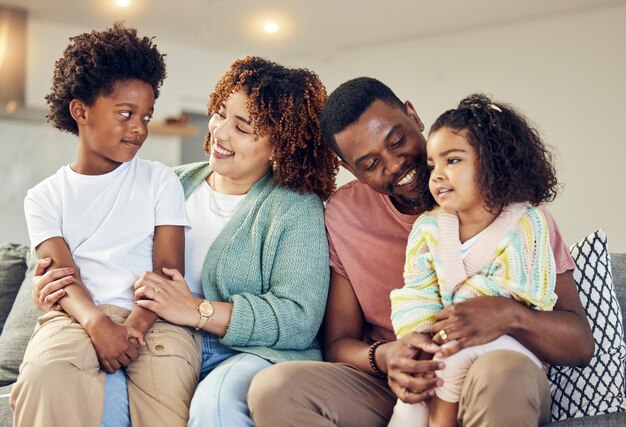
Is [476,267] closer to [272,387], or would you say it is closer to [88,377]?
[272,387]

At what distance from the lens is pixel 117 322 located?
1613 mm

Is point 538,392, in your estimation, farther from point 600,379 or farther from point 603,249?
point 603,249

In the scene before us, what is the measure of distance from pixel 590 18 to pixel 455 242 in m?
5.00

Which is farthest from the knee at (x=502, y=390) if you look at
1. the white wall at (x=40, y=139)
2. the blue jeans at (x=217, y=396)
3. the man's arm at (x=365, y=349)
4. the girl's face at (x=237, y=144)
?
the white wall at (x=40, y=139)

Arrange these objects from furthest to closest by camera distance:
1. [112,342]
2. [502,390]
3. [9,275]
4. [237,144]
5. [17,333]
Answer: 1. [9,275]
2. [17,333]
3. [237,144]
4. [112,342]
5. [502,390]

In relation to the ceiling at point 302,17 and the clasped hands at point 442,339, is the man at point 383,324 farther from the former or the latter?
the ceiling at point 302,17

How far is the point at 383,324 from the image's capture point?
5.74ft

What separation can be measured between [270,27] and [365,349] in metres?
5.29

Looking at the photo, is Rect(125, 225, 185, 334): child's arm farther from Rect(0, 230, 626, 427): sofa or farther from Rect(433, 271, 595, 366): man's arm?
Rect(433, 271, 595, 366): man's arm

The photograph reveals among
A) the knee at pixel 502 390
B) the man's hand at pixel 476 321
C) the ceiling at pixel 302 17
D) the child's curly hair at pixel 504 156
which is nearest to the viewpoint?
the knee at pixel 502 390

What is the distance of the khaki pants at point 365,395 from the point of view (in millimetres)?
1194

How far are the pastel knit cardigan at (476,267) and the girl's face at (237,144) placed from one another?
0.55m

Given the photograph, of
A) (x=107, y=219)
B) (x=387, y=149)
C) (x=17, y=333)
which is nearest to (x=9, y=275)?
(x=17, y=333)

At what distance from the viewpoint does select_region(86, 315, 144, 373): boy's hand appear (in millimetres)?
1519
